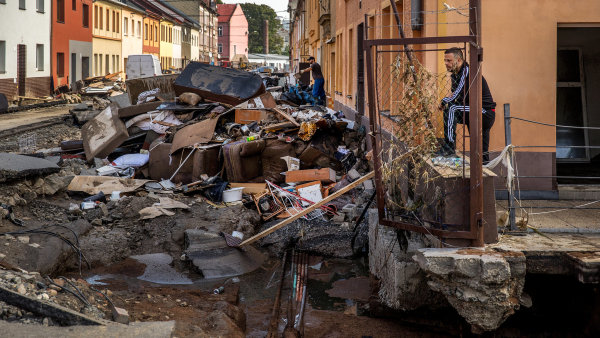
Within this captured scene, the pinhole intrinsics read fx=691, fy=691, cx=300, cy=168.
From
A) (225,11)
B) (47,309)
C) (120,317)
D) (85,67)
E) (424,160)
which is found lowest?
(120,317)

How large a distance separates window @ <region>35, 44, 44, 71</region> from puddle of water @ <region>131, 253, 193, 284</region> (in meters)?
30.1

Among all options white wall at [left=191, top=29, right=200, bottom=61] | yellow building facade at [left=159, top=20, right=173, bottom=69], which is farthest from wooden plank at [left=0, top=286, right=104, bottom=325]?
white wall at [left=191, top=29, right=200, bottom=61]

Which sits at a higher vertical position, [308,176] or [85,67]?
[85,67]

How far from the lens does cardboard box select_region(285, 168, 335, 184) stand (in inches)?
467

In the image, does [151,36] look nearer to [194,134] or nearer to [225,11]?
[194,134]

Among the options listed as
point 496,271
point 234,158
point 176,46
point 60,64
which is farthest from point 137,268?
point 176,46

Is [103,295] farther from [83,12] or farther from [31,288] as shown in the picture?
[83,12]

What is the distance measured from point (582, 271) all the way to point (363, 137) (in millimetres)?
8604

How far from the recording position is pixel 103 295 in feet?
19.3

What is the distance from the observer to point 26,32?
33938 millimetres

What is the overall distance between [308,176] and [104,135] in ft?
16.8

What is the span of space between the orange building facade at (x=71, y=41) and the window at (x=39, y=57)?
1093 millimetres

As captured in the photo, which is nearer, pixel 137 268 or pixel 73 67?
pixel 137 268

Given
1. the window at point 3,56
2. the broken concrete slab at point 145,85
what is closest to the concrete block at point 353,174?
the broken concrete slab at point 145,85
